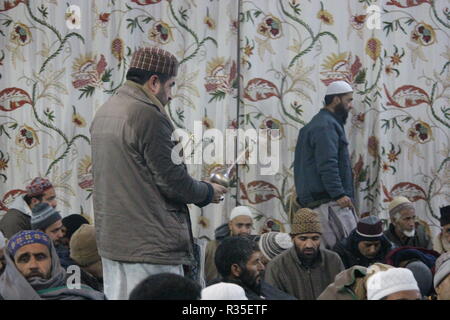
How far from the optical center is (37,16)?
206 inches

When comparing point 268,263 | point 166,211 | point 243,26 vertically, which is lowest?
point 268,263

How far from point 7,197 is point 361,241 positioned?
225 cm

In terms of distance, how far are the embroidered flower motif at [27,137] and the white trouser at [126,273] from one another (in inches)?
96.9

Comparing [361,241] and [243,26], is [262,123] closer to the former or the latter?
[243,26]

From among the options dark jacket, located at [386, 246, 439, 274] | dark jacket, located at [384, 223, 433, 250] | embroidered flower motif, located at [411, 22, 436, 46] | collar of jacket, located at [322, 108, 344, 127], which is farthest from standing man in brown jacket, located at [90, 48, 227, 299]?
embroidered flower motif, located at [411, 22, 436, 46]

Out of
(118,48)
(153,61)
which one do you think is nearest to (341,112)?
(118,48)

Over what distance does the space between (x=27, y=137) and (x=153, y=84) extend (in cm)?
249

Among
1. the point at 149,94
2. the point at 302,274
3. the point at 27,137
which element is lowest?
the point at 302,274

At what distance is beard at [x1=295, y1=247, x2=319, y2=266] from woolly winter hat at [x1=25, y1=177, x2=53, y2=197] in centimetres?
157

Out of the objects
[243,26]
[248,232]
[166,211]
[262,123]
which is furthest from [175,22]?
[166,211]

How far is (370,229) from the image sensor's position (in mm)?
4332

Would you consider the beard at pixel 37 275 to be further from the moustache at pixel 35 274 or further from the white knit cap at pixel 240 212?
the white knit cap at pixel 240 212

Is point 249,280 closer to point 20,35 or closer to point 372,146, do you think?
point 372,146

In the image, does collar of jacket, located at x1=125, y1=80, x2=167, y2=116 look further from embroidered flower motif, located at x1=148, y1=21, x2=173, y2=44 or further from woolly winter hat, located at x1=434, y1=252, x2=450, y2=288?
embroidered flower motif, located at x1=148, y1=21, x2=173, y2=44
